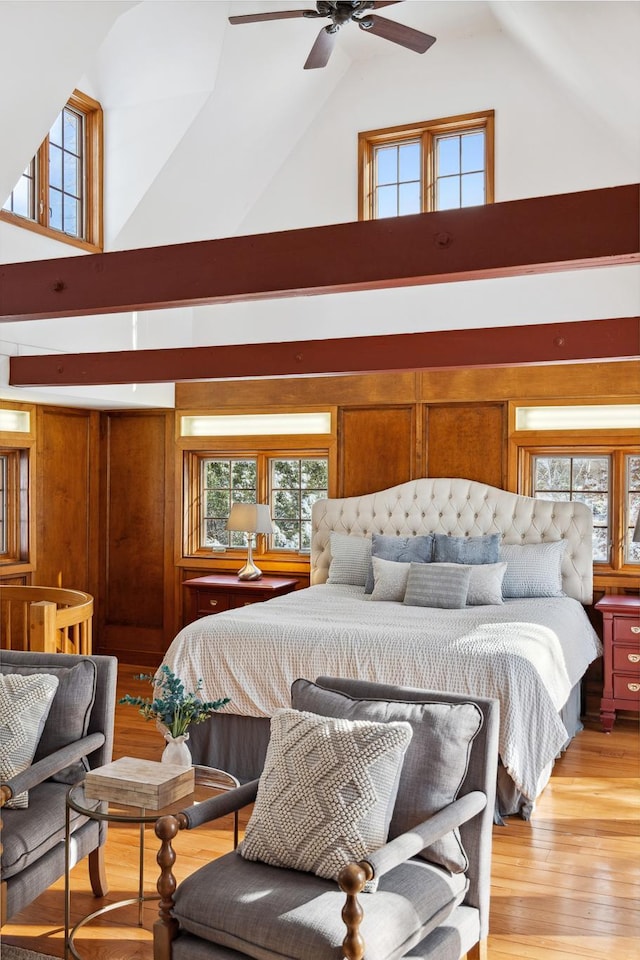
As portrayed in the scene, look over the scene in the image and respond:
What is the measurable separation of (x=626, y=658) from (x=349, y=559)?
199 centimetres

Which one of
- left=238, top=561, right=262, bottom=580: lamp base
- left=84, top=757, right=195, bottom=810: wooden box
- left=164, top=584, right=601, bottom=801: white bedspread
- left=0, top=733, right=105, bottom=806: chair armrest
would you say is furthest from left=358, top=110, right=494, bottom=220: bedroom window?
left=84, top=757, right=195, bottom=810: wooden box

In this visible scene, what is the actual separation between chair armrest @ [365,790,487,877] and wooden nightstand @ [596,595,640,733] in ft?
10.4

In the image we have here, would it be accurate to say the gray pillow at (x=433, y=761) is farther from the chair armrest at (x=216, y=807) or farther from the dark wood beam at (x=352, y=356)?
the dark wood beam at (x=352, y=356)

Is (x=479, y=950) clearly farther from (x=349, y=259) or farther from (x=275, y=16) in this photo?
(x=275, y=16)

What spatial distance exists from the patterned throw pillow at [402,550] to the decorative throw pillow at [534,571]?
53 centimetres

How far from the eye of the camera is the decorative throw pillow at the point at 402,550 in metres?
6.03

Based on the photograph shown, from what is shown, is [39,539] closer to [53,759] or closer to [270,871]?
[53,759]

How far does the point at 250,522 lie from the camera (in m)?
6.57

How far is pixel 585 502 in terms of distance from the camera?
20.4 feet

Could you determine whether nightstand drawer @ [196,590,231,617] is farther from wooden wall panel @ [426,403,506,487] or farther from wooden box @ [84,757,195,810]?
wooden box @ [84,757,195,810]

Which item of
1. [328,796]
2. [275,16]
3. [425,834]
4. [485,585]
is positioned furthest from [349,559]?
[425,834]

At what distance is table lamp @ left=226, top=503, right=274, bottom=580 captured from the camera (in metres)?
6.56

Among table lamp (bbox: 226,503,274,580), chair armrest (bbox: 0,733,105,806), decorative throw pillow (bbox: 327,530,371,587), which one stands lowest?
chair armrest (bbox: 0,733,105,806)

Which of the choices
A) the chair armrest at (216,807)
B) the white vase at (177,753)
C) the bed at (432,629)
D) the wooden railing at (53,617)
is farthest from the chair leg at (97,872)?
the wooden railing at (53,617)
